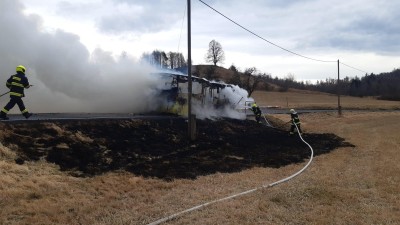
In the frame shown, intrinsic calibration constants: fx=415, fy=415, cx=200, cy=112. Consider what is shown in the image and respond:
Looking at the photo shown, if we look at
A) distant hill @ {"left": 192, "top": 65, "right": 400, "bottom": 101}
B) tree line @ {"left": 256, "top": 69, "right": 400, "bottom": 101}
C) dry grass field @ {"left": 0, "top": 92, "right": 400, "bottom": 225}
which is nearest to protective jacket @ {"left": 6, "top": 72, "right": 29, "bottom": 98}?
dry grass field @ {"left": 0, "top": 92, "right": 400, "bottom": 225}

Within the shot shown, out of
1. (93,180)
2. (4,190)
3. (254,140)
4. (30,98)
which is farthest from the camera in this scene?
(254,140)

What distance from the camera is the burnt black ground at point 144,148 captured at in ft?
40.1

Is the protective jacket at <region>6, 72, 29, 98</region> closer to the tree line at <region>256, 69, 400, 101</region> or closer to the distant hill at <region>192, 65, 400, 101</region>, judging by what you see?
the distant hill at <region>192, 65, 400, 101</region>

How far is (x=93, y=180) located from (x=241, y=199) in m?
3.92

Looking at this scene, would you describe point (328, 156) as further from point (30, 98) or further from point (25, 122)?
point (30, 98)

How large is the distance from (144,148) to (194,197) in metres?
6.29

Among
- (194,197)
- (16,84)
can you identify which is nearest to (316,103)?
(16,84)

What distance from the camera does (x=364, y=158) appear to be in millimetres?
17078

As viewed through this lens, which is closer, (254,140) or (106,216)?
(106,216)

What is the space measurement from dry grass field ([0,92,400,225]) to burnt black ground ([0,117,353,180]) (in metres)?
0.76

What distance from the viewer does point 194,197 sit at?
9.73 m

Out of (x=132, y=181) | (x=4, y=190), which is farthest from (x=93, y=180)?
(x=4, y=190)

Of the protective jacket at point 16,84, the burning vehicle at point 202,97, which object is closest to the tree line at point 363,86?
the burning vehicle at point 202,97

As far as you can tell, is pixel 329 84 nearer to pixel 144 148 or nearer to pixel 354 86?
pixel 354 86
